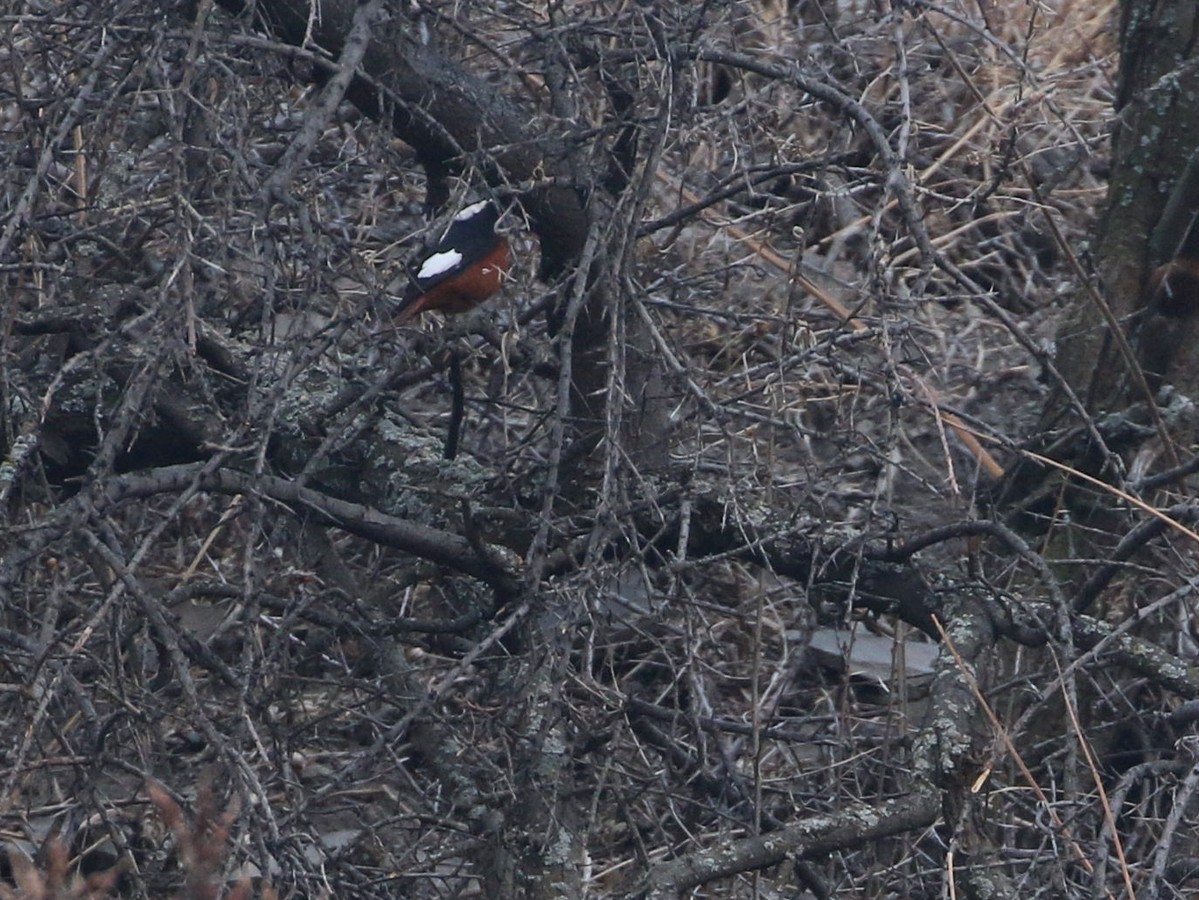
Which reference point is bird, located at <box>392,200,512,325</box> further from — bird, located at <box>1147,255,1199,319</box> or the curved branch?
bird, located at <box>1147,255,1199,319</box>

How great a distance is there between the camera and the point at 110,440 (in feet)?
7.27

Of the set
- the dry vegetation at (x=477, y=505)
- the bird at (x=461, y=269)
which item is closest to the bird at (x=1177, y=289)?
the dry vegetation at (x=477, y=505)

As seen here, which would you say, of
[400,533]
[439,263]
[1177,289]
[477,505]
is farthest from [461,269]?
[1177,289]

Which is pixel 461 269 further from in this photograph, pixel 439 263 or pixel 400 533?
pixel 400 533

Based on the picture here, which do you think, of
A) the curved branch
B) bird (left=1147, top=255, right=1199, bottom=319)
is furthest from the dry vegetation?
bird (left=1147, top=255, right=1199, bottom=319)

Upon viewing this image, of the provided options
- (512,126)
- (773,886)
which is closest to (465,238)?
(512,126)

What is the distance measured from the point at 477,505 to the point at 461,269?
688 millimetres

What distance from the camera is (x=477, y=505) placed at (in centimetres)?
325

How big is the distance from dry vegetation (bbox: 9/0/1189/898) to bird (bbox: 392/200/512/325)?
89 millimetres

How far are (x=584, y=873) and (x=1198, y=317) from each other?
1.97m

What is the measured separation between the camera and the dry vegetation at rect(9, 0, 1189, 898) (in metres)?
2.39

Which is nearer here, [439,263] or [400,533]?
[400,533]

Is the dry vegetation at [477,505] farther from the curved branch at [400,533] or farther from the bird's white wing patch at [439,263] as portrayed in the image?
the bird's white wing patch at [439,263]

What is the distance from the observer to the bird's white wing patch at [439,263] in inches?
130
